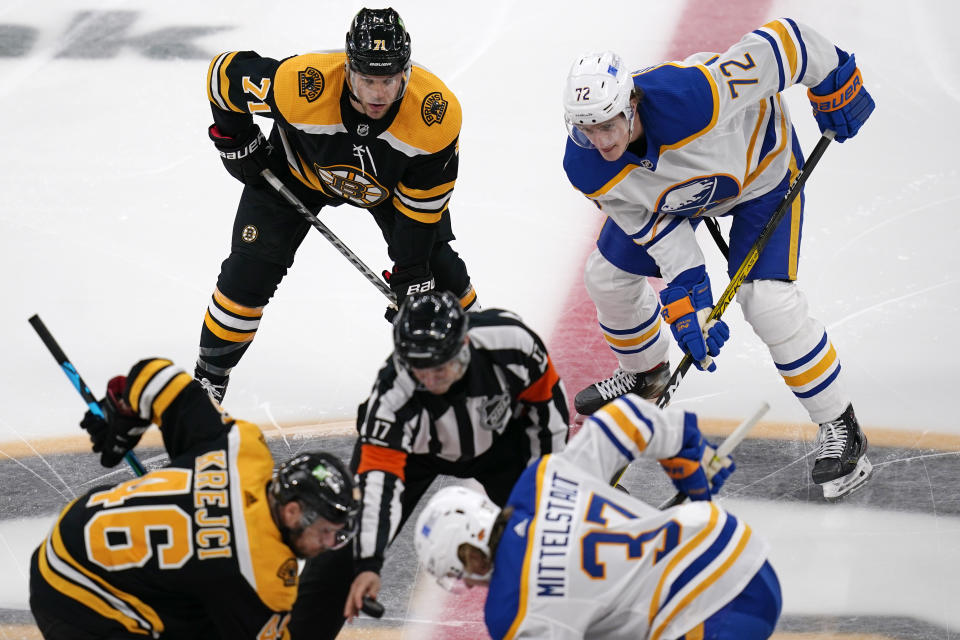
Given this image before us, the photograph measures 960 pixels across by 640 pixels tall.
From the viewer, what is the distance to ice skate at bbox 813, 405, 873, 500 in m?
3.59

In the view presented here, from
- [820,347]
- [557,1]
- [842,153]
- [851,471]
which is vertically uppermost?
[557,1]

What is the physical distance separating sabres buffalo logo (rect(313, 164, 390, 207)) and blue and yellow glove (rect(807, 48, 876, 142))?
1.28 meters

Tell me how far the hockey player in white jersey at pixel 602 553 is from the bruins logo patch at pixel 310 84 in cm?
138

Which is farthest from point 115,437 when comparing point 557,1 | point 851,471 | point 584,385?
point 557,1

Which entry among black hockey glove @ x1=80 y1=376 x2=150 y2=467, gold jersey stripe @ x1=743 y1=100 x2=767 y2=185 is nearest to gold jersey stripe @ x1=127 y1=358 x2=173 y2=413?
black hockey glove @ x1=80 y1=376 x2=150 y2=467

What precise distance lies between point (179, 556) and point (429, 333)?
2.21 ft

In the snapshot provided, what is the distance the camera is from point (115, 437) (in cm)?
288

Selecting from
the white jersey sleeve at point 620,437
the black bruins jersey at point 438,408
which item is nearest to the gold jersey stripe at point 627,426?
the white jersey sleeve at point 620,437

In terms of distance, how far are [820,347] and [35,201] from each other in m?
2.99

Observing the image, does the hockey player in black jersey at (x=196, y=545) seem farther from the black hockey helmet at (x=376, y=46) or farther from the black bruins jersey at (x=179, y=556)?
the black hockey helmet at (x=376, y=46)

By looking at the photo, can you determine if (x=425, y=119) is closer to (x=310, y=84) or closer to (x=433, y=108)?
(x=433, y=108)

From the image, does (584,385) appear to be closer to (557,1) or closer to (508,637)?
(508,637)

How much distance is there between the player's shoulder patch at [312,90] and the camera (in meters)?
3.46

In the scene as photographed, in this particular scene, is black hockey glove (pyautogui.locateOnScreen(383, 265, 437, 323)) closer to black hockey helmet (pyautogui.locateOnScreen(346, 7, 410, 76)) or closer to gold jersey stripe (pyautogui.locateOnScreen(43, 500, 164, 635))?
black hockey helmet (pyautogui.locateOnScreen(346, 7, 410, 76))
